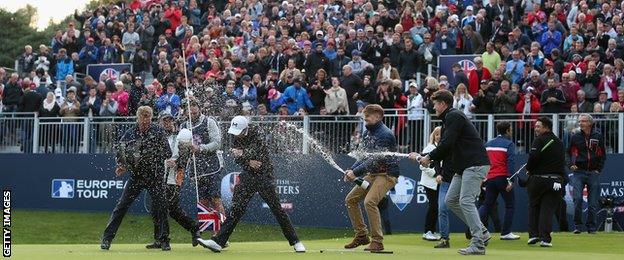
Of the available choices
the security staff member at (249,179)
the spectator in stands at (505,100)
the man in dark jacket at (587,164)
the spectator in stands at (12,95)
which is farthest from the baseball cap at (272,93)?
the security staff member at (249,179)

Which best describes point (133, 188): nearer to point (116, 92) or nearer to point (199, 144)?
point (199, 144)

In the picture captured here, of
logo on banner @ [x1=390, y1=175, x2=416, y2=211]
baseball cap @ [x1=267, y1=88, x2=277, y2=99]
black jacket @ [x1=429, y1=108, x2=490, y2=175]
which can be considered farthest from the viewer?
baseball cap @ [x1=267, y1=88, x2=277, y2=99]

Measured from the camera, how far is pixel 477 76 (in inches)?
1102

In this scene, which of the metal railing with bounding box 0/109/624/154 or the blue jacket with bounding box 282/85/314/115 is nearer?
the metal railing with bounding box 0/109/624/154

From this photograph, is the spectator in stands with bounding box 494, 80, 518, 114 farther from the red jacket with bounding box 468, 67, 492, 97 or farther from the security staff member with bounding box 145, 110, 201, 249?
the security staff member with bounding box 145, 110, 201, 249

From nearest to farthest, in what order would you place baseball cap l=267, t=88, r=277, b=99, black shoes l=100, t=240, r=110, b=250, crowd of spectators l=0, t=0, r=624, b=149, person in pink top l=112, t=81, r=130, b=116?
black shoes l=100, t=240, r=110, b=250 < crowd of spectators l=0, t=0, r=624, b=149 < baseball cap l=267, t=88, r=277, b=99 < person in pink top l=112, t=81, r=130, b=116

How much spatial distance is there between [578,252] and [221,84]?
12.9 metres

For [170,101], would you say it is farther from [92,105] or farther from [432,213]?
[432,213]

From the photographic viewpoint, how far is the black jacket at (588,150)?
23.2 meters

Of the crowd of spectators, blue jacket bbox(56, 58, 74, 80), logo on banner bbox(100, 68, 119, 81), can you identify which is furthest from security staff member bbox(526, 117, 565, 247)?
blue jacket bbox(56, 58, 74, 80)

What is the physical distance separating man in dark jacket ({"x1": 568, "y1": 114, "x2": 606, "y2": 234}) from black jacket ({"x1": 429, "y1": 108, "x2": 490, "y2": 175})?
21.4ft

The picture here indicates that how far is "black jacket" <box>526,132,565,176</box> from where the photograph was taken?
2001 cm

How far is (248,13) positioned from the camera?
119ft

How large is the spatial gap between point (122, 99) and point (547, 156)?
1329 centimetres
